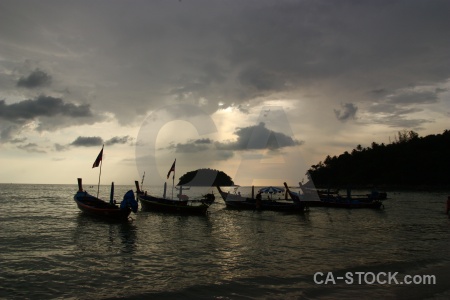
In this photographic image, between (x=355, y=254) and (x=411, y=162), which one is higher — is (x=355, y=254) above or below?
below

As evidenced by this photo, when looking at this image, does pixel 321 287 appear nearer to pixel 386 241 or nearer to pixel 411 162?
pixel 386 241

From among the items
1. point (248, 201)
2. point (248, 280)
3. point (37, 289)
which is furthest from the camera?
point (248, 201)

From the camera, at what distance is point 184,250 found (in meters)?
19.2

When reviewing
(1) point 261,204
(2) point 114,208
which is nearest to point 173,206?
(2) point 114,208

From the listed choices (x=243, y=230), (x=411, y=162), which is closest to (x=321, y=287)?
(x=243, y=230)

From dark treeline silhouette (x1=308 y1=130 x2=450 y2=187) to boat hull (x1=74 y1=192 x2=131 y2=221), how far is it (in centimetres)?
8733

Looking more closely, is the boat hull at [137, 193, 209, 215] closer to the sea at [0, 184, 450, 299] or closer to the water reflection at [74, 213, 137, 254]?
the water reflection at [74, 213, 137, 254]

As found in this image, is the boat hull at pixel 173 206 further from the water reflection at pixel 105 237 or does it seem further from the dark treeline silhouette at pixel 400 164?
the dark treeline silhouette at pixel 400 164

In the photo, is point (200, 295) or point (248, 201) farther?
point (248, 201)

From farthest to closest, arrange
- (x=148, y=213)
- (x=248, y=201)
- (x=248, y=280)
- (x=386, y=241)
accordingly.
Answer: (x=248, y=201)
(x=148, y=213)
(x=386, y=241)
(x=248, y=280)

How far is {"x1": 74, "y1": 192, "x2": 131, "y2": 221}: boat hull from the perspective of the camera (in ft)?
105

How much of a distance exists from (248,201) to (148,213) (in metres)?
15.4

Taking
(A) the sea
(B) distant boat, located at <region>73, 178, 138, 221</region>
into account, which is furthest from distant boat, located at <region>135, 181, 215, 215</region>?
(A) the sea

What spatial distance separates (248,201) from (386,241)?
2947 centimetres
